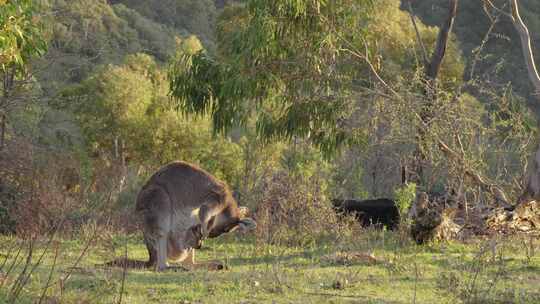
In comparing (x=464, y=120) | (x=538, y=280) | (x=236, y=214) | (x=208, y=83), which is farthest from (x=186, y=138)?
(x=538, y=280)

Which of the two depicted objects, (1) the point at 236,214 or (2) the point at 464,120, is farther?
(2) the point at 464,120

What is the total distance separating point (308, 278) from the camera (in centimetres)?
984

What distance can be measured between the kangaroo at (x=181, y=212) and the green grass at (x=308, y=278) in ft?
1.54

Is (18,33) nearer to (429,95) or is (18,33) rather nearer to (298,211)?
(298,211)

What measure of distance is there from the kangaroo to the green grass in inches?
18.5

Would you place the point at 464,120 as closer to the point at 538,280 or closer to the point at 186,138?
the point at 538,280

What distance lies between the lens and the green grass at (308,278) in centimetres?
836

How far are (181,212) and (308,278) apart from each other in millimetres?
1911

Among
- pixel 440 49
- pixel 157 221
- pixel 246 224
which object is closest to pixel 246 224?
pixel 246 224

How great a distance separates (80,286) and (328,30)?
8347 millimetres

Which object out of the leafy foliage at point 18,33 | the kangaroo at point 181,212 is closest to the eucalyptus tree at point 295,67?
the kangaroo at point 181,212

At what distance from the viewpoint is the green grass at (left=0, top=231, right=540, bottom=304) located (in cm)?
836

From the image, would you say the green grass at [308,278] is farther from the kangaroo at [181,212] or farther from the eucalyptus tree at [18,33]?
the eucalyptus tree at [18,33]

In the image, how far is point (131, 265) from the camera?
10391mm
